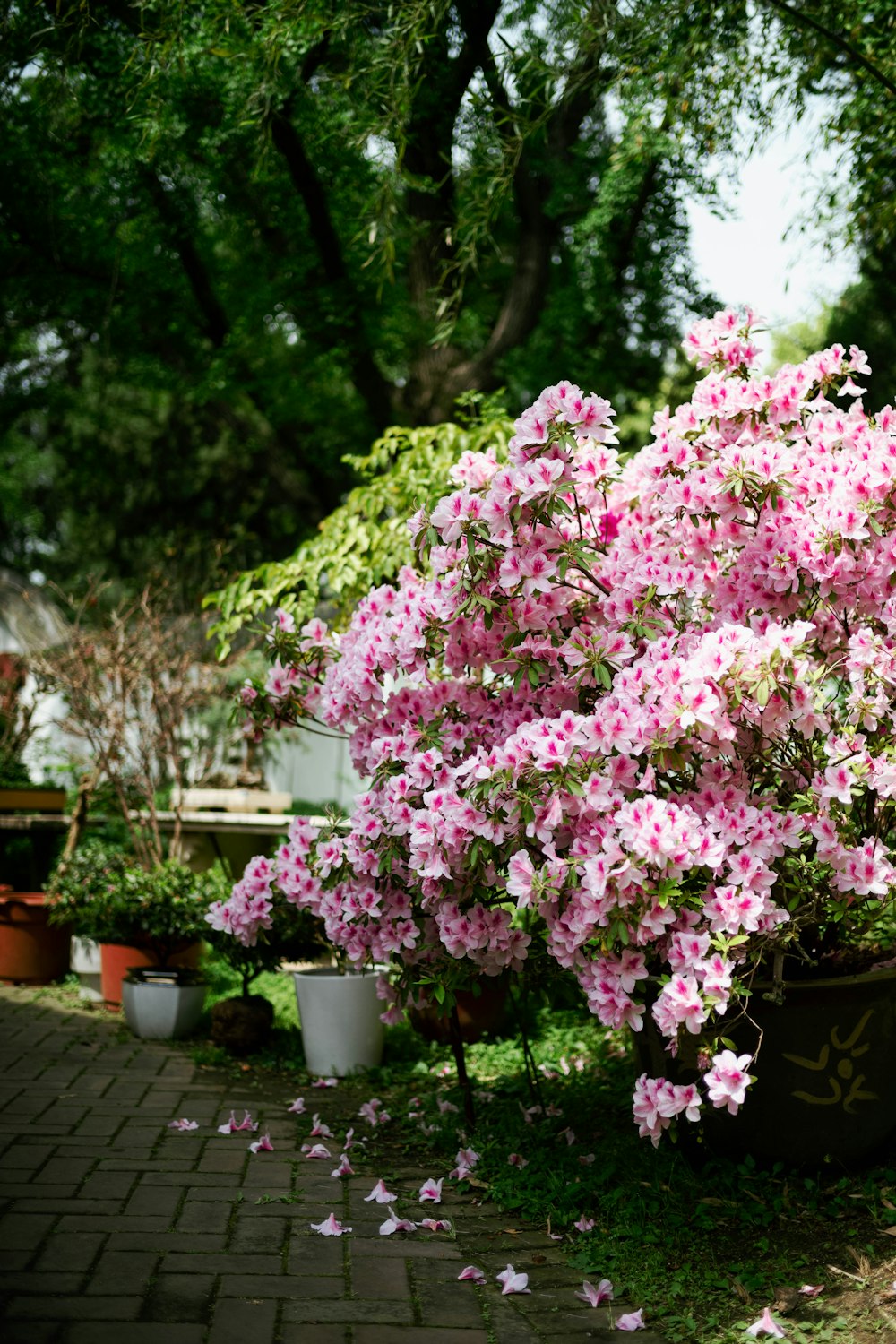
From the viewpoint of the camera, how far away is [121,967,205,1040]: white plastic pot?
18.1 ft

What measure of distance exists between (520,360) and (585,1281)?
8.89m

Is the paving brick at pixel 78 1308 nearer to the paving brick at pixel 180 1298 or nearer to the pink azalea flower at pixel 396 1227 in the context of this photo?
the paving brick at pixel 180 1298

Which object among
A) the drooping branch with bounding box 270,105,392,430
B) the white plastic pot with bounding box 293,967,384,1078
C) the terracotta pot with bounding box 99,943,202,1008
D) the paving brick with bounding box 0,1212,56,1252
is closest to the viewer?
the paving brick with bounding box 0,1212,56,1252

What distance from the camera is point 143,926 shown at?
5.75m

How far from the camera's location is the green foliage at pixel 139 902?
574cm

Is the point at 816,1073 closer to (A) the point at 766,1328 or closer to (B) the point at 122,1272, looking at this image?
(A) the point at 766,1328

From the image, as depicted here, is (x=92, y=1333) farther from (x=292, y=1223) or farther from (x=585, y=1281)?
(x=585, y=1281)

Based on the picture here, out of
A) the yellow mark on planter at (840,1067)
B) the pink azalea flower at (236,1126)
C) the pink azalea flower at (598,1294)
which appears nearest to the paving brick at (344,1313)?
the pink azalea flower at (598,1294)

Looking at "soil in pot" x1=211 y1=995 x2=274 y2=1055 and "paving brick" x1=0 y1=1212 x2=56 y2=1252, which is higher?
"paving brick" x1=0 y1=1212 x2=56 y2=1252

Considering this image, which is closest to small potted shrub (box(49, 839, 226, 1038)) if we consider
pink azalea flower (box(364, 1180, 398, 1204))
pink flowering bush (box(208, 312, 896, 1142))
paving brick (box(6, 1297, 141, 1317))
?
pink flowering bush (box(208, 312, 896, 1142))

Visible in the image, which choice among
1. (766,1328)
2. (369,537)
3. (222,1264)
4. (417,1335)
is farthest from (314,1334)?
(369,537)

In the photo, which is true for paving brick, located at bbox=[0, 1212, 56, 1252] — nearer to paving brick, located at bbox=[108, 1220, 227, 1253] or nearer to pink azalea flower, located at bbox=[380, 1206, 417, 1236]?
paving brick, located at bbox=[108, 1220, 227, 1253]

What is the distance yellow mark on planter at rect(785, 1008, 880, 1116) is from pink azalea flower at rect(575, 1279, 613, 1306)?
2.66 feet

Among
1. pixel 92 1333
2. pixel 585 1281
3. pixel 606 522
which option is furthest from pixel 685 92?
pixel 92 1333
